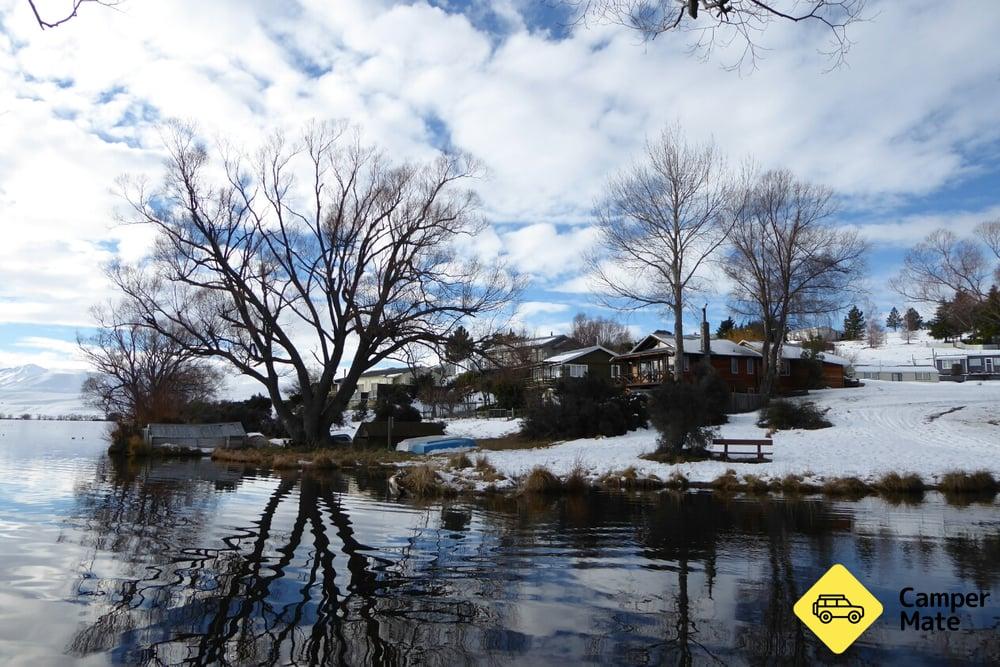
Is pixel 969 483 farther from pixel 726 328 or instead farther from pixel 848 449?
pixel 726 328

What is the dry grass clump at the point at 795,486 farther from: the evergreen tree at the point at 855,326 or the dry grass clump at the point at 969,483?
the evergreen tree at the point at 855,326

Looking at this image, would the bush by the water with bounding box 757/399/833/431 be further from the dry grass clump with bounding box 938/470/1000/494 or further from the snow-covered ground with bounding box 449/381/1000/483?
the dry grass clump with bounding box 938/470/1000/494

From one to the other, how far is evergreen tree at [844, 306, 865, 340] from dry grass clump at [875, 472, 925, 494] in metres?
132

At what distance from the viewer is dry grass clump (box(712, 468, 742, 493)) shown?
17703mm

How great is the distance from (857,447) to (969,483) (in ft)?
19.7

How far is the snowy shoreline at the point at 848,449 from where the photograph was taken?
18766mm

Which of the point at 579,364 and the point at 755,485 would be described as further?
the point at 579,364

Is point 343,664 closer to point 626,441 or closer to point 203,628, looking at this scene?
point 203,628

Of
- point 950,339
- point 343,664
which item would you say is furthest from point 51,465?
point 950,339

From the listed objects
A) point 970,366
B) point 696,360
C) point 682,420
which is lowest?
point 682,420

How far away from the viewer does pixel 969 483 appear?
17016mm

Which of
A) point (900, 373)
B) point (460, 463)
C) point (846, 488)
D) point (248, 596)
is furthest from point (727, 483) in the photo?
point (900, 373)

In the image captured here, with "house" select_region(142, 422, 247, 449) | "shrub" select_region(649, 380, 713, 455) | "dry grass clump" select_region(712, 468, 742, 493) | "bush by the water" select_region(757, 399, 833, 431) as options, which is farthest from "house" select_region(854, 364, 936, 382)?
"house" select_region(142, 422, 247, 449)

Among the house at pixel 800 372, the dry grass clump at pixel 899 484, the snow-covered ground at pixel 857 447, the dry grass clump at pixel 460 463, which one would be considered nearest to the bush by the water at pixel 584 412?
the snow-covered ground at pixel 857 447
